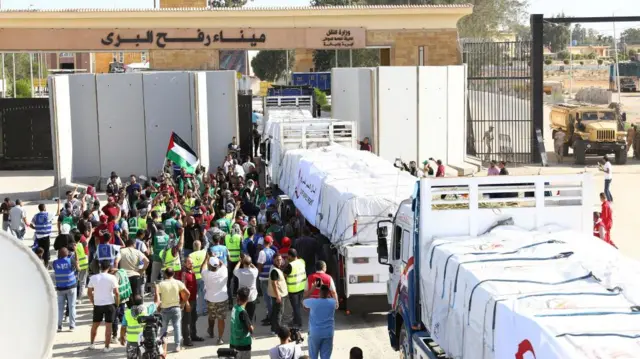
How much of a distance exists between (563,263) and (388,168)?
365 inches

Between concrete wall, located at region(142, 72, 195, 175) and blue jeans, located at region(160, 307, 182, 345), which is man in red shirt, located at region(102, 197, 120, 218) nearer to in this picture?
blue jeans, located at region(160, 307, 182, 345)

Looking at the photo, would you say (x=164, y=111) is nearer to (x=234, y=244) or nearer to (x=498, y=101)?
(x=498, y=101)

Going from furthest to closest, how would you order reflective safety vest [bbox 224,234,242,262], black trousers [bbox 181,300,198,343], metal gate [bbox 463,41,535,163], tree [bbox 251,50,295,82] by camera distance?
tree [bbox 251,50,295,82], metal gate [bbox 463,41,535,163], reflective safety vest [bbox 224,234,242,262], black trousers [bbox 181,300,198,343]

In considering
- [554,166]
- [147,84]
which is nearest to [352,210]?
[147,84]

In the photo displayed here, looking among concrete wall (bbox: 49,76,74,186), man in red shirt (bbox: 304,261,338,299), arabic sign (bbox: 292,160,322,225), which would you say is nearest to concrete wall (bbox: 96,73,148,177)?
concrete wall (bbox: 49,76,74,186)

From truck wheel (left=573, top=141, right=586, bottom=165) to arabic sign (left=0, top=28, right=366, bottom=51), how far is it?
15.4 metres

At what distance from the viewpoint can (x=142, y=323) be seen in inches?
461

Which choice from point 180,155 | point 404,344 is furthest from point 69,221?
point 404,344

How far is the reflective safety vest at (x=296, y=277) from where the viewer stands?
45.9 feet

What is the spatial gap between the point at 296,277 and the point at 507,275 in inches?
226

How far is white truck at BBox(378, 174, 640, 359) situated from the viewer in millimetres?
7312

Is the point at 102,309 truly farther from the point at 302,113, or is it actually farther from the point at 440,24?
the point at 440,24

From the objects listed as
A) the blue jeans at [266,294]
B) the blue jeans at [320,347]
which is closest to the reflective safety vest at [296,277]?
the blue jeans at [266,294]

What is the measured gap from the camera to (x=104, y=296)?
532 inches
